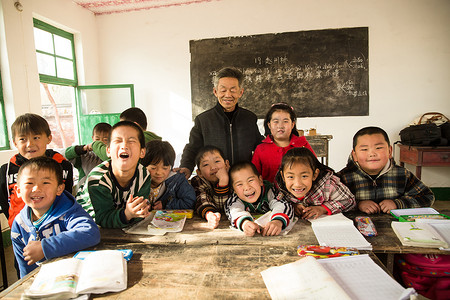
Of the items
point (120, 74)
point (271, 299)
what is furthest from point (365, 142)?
point (120, 74)

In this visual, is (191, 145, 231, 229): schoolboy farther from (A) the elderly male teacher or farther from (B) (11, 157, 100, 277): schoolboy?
(B) (11, 157, 100, 277): schoolboy

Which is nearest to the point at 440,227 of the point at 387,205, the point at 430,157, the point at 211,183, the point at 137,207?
the point at 387,205

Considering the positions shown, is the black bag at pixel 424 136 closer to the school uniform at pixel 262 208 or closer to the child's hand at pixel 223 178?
the school uniform at pixel 262 208

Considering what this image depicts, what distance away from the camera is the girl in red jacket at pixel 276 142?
1.91 m

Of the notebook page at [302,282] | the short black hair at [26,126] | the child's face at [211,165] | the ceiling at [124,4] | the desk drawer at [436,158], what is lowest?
the desk drawer at [436,158]

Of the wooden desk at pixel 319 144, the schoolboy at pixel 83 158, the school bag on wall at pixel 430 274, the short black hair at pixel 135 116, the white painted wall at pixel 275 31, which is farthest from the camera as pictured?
the white painted wall at pixel 275 31

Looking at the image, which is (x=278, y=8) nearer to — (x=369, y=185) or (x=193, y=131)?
(x=193, y=131)

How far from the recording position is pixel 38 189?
3.94 feet

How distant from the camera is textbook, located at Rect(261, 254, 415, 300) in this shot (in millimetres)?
761

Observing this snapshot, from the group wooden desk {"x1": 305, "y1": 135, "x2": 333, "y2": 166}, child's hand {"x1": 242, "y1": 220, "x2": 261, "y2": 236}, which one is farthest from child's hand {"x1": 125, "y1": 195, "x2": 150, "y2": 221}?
wooden desk {"x1": 305, "y1": 135, "x2": 333, "y2": 166}

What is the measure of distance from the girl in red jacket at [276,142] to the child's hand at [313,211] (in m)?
0.50

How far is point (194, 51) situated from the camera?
470 cm

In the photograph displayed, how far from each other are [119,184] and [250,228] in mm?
724

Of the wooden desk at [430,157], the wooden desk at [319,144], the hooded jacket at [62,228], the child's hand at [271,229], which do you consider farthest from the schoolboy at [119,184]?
the wooden desk at [430,157]
